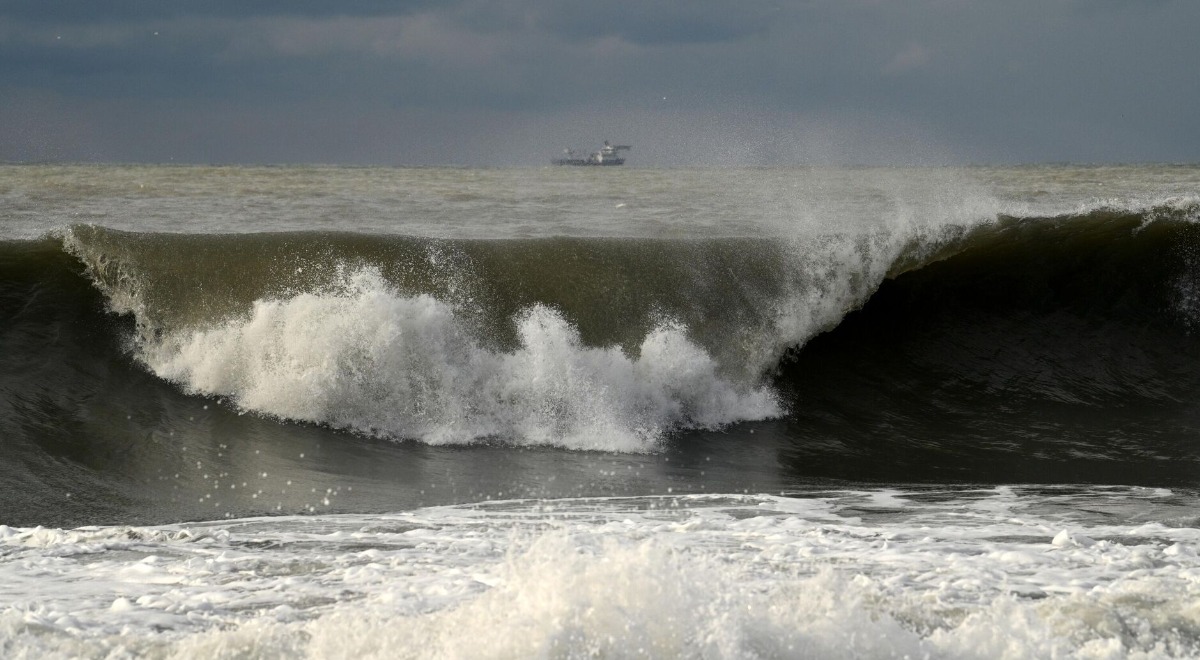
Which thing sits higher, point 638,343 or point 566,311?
point 566,311

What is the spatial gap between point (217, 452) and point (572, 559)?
4178 millimetres

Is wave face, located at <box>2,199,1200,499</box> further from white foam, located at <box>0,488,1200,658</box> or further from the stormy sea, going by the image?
white foam, located at <box>0,488,1200,658</box>

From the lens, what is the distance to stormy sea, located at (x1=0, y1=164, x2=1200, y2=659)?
3.82 meters

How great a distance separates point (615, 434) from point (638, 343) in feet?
3.82

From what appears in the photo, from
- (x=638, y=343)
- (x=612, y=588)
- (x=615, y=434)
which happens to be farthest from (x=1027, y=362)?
(x=612, y=588)

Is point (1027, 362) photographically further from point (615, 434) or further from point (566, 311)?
point (615, 434)

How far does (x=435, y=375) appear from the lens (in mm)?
8156

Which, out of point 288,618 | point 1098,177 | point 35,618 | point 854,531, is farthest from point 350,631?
point 1098,177

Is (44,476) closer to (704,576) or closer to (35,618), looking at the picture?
(35,618)

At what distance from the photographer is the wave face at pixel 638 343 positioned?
26.2 feet

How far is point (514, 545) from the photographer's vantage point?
4883 millimetres

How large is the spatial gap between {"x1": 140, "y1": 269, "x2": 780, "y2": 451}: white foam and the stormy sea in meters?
0.03

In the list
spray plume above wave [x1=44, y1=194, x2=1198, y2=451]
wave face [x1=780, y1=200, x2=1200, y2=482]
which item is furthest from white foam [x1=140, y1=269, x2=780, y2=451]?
wave face [x1=780, y1=200, x2=1200, y2=482]

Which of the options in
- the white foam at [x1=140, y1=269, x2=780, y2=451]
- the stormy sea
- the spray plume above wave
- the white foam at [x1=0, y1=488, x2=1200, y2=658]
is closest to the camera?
the white foam at [x1=0, y1=488, x2=1200, y2=658]
